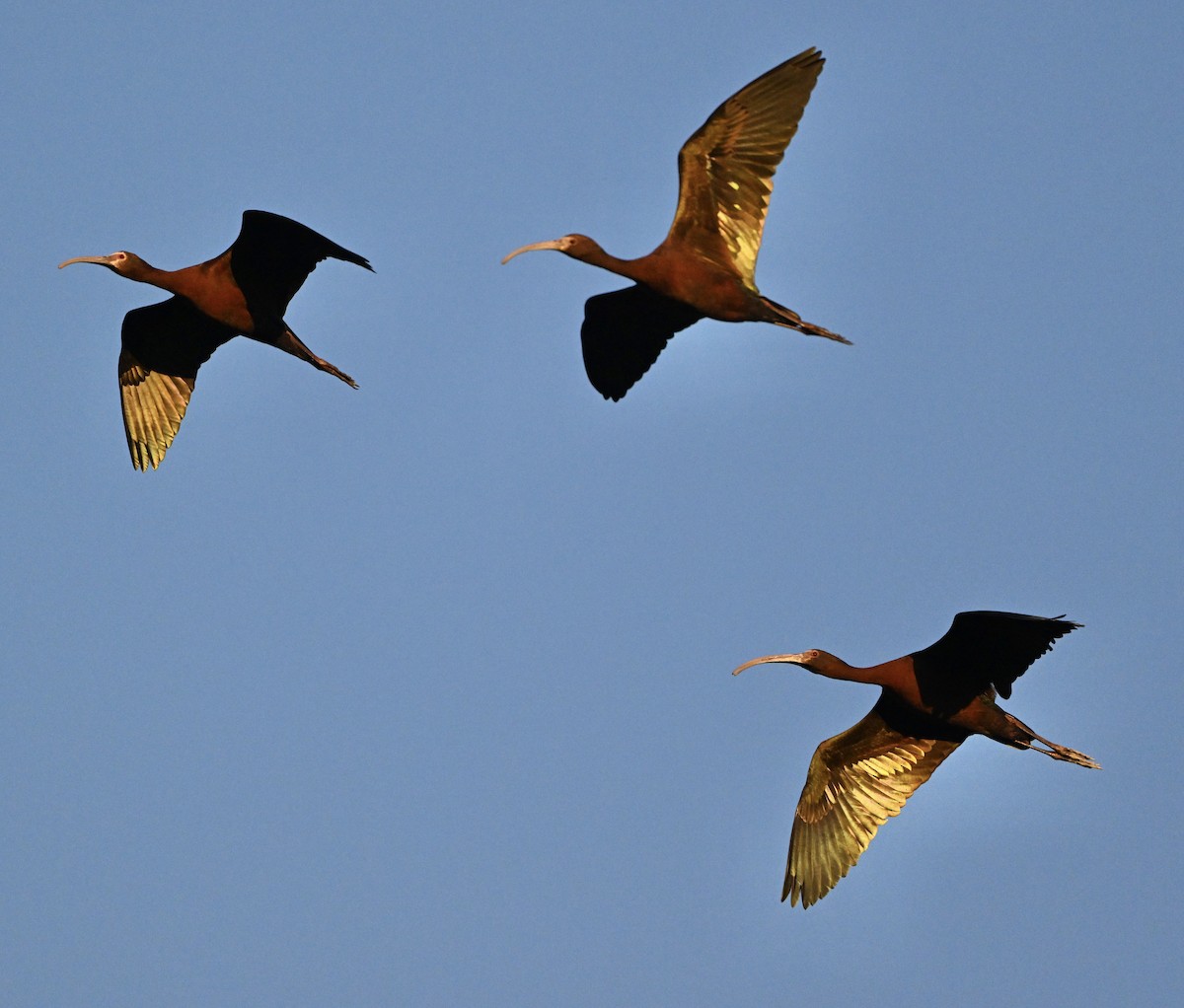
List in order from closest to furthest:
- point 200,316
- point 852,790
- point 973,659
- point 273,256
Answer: point 973,659 < point 852,790 < point 273,256 < point 200,316

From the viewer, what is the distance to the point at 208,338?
20.6 metres

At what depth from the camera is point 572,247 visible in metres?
18.1

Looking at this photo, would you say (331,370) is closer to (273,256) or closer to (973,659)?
(273,256)

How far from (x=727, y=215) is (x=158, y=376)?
6276mm

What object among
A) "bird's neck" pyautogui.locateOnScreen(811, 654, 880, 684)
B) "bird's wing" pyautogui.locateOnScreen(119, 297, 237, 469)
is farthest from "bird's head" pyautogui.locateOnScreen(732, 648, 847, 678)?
"bird's wing" pyautogui.locateOnScreen(119, 297, 237, 469)

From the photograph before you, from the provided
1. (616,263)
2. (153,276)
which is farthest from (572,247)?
(153,276)

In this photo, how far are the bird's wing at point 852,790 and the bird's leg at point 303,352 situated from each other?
569cm

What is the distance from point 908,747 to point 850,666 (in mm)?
946

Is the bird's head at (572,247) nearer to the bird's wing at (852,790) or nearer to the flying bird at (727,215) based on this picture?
the flying bird at (727,215)

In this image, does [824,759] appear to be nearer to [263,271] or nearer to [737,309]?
[737,309]

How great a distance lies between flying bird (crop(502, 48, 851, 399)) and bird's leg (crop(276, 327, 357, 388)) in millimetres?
2470

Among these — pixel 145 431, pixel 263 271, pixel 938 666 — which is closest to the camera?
pixel 938 666

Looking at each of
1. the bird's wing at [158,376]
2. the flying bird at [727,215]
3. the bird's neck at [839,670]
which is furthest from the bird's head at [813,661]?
the bird's wing at [158,376]

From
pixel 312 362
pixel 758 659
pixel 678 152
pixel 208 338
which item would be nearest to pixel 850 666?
pixel 758 659
